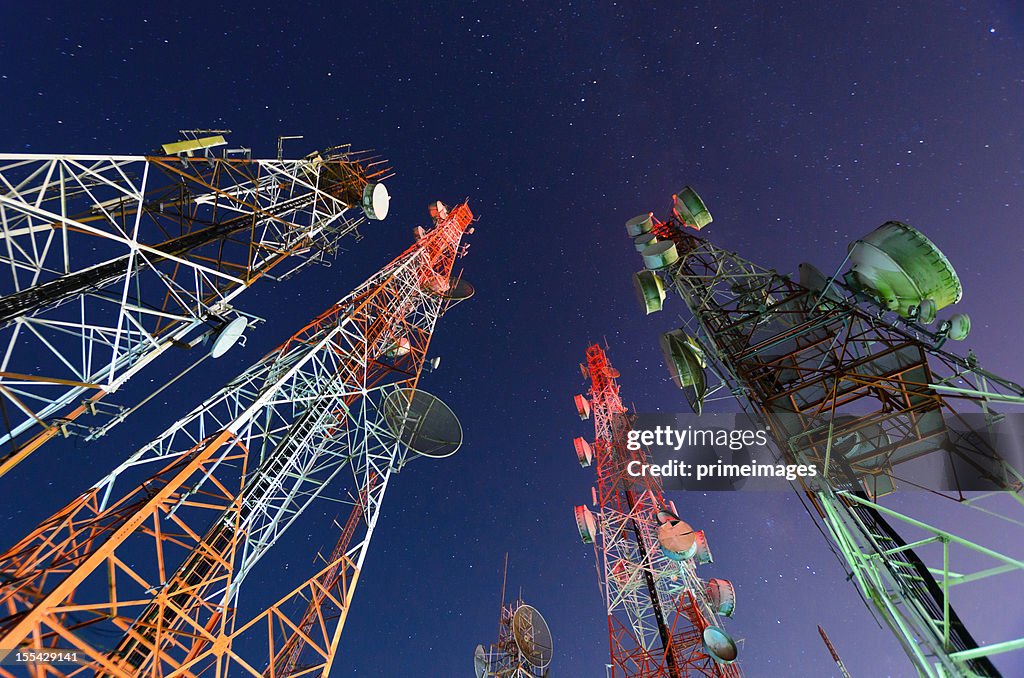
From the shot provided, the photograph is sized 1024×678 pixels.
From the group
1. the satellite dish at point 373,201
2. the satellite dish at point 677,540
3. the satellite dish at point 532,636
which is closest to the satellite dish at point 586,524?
the satellite dish at point 677,540

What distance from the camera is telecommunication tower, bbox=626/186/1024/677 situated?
23.5 feet

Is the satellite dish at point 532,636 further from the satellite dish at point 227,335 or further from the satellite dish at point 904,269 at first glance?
the satellite dish at point 904,269

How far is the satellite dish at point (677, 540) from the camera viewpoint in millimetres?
15836

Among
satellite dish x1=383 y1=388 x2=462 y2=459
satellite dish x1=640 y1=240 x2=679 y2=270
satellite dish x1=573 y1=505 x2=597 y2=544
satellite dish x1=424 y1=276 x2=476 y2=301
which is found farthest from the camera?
satellite dish x1=573 y1=505 x2=597 y2=544

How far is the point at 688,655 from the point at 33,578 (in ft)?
53.8

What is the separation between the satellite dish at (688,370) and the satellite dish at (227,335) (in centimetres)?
1033

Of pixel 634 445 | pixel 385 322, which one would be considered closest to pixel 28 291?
pixel 385 322

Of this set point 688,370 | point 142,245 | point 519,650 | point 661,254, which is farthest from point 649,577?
point 142,245

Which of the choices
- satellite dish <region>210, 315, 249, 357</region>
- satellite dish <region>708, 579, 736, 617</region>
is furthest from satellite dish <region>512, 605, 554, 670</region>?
satellite dish <region>210, 315, 249, 357</region>

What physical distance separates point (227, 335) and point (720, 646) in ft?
50.6

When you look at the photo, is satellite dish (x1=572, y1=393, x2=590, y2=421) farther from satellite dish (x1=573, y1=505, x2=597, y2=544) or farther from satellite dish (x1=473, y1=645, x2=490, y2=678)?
satellite dish (x1=473, y1=645, x2=490, y2=678)

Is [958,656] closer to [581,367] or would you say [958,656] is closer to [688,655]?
[688,655]

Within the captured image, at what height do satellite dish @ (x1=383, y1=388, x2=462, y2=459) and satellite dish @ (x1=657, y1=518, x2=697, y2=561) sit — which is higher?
Answer: satellite dish @ (x1=383, y1=388, x2=462, y2=459)

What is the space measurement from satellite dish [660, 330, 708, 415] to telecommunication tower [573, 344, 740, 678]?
21.0 feet
